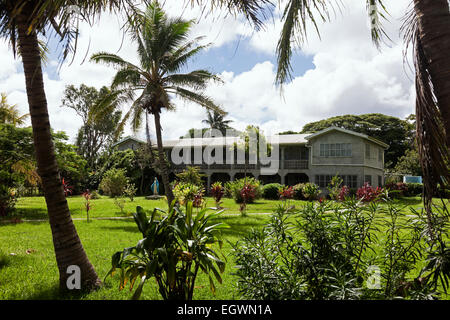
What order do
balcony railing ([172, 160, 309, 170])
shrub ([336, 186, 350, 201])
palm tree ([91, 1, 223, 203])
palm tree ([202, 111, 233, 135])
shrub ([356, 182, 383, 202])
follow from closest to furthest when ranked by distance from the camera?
1. shrub ([356, 182, 383, 202])
2. shrub ([336, 186, 350, 201])
3. palm tree ([91, 1, 223, 203])
4. balcony railing ([172, 160, 309, 170])
5. palm tree ([202, 111, 233, 135])

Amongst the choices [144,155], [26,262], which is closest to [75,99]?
[144,155]

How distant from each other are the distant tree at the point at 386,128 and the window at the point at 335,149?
16746 millimetres

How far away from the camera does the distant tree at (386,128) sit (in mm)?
41781

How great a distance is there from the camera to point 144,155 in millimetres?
31453

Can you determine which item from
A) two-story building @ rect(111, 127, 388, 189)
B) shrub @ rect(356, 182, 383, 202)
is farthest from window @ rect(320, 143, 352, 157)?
shrub @ rect(356, 182, 383, 202)

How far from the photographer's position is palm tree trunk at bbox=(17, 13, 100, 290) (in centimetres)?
441

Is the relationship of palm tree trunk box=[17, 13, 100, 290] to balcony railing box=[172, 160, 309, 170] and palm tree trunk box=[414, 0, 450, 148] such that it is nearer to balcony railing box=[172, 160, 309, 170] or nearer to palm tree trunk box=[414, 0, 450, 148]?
palm tree trunk box=[414, 0, 450, 148]

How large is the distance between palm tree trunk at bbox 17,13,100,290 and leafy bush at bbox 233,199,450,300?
2827 millimetres

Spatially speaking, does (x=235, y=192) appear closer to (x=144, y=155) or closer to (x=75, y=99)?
(x=144, y=155)

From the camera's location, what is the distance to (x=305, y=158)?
3095 centimetres

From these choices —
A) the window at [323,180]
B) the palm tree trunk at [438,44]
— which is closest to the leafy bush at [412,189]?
the window at [323,180]

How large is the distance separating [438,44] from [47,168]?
4.81 m

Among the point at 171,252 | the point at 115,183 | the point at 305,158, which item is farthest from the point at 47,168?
the point at 305,158
